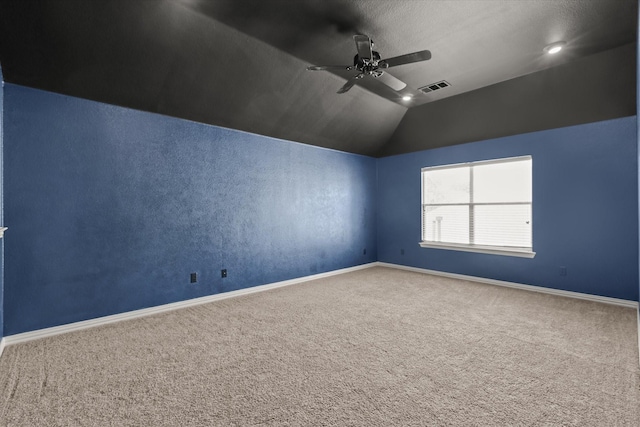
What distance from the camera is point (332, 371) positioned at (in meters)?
2.27

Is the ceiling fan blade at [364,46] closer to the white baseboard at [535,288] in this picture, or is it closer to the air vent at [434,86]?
the air vent at [434,86]

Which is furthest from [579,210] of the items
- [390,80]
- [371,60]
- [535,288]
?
[371,60]

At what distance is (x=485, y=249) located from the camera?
199 inches

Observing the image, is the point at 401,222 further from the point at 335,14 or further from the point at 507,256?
the point at 335,14

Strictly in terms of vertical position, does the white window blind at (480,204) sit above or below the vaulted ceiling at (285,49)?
below

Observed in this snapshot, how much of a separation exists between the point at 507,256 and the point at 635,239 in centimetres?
148

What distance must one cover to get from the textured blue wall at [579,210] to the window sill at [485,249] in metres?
0.08

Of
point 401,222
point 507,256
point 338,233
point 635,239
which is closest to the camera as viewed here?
point 635,239

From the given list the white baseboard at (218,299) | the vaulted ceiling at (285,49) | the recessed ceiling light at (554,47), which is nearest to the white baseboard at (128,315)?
the white baseboard at (218,299)

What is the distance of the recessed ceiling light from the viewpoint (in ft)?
10.7

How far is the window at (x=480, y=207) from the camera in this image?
476 cm

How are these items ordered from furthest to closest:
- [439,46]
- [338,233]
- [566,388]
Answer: [338,233]
[439,46]
[566,388]

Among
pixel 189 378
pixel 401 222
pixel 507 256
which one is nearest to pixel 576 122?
pixel 507 256

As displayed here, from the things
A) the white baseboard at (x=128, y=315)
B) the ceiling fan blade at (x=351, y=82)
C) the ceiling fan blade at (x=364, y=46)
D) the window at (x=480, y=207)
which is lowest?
the white baseboard at (x=128, y=315)
